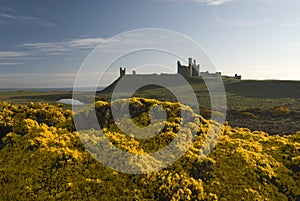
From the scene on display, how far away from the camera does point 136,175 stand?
11.3m

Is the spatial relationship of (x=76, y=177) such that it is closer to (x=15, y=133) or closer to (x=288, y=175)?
(x=15, y=133)

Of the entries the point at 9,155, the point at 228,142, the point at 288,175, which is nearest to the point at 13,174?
the point at 9,155

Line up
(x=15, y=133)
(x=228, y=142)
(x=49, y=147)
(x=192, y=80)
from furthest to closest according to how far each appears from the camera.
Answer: (x=192, y=80) < (x=228, y=142) < (x=15, y=133) < (x=49, y=147)

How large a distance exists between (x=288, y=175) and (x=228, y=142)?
3018 millimetres

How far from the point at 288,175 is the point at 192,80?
13624 cm

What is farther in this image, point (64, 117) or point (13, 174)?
point (64, 117)

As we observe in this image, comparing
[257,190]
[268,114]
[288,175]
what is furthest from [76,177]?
[268,114]

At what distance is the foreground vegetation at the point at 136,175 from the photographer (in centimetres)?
1101

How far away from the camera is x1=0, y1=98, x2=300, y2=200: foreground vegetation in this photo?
1101cm

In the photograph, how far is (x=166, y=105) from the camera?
51.7 feet

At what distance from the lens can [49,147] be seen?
1255 cm

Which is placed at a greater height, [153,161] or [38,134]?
[38,134]

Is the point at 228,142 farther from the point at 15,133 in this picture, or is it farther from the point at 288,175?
the point at 15,133

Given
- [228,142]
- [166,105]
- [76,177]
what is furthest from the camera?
[166,105]
